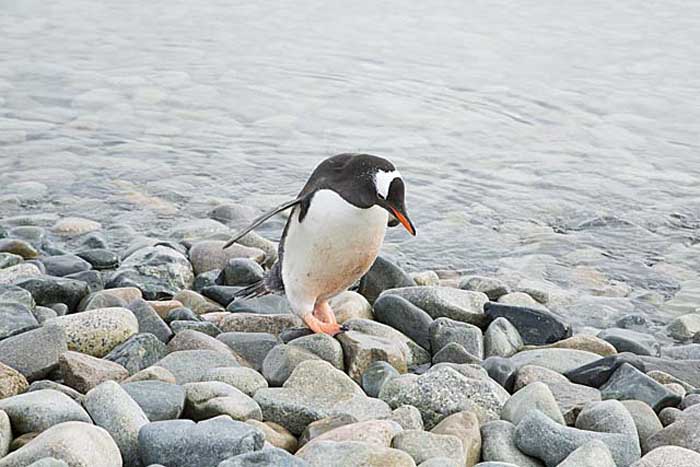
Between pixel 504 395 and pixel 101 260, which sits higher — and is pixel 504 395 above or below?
above

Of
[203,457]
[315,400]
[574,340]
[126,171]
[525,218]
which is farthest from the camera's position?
[126,171]

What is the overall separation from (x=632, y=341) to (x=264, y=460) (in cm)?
259

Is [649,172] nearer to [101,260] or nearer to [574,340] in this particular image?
[574,340]

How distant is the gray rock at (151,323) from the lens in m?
4.27

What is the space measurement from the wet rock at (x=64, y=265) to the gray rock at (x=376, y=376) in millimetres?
1964

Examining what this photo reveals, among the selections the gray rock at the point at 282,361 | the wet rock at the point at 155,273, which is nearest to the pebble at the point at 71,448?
the gray rock at the point at 282,361

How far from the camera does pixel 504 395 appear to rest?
3.77 meters

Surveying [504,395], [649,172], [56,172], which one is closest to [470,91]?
[649,172]

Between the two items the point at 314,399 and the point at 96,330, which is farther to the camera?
the point at 96,330

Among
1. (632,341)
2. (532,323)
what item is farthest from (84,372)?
(632,341)

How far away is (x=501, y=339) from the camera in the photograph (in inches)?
183

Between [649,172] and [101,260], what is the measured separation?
4317 mm

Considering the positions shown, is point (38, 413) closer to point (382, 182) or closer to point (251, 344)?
point (251, 344)

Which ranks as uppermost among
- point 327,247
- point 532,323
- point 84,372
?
point 327,247
